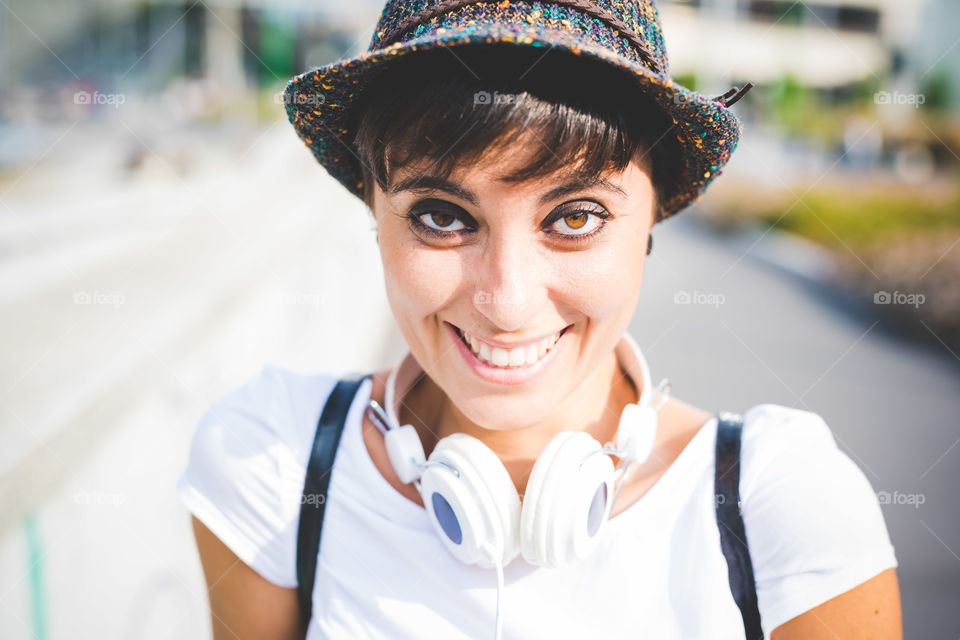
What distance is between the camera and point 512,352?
1227mm

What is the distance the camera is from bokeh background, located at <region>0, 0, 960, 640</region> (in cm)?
214

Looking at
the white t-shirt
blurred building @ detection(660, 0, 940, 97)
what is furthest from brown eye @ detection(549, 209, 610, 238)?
blurred building @ detection(660, 0, 940, 97)

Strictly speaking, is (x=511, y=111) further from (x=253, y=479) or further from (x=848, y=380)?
(x=848, y=380)

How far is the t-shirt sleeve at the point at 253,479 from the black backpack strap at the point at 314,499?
0.06ft

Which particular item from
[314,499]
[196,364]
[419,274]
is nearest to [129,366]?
[196,364]

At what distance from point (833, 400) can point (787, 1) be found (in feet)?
136

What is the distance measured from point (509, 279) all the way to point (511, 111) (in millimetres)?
274

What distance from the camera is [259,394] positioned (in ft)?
4.96

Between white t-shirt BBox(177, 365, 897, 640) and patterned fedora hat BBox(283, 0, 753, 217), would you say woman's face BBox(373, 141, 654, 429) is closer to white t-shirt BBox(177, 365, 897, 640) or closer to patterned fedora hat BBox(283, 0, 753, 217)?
patterned fedora hat BBox(283, 0, 753, 217)

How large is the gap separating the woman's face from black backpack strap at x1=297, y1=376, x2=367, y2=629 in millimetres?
303

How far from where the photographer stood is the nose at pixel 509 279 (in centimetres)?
112

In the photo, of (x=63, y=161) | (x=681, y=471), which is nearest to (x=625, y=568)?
(x=681, y=471)

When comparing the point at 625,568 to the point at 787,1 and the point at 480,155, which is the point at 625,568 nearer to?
the point at 480,155

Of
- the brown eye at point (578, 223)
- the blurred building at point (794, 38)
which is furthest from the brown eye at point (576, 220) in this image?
the blurred building at point (794, 38)
